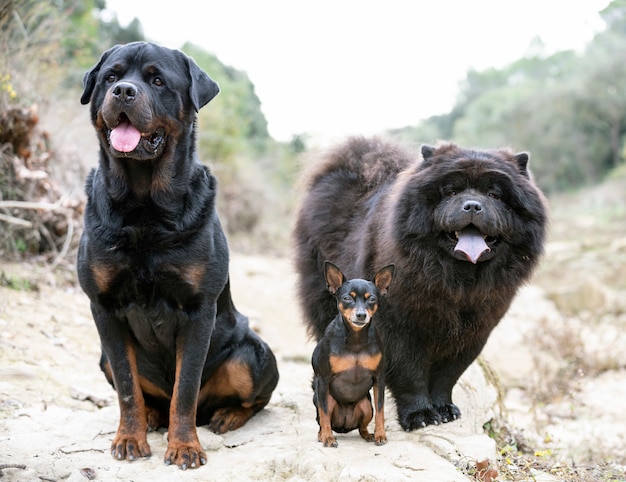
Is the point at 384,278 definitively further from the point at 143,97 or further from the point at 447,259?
the point at 143,97

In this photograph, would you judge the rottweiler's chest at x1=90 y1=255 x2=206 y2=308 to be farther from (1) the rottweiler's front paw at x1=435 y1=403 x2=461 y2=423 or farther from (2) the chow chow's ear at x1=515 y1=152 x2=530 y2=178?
(2) the chow chow's ear at x1=515 y1=152 x2=530 y2=178

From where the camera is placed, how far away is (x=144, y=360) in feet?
13.6

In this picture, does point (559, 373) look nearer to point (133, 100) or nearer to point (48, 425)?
point (48, 425)

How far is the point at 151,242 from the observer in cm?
380

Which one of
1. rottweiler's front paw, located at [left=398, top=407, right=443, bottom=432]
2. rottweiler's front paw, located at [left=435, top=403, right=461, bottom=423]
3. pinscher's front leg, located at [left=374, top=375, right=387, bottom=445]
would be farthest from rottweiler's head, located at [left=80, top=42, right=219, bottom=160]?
rottweiler's front paw, located at [left=435, top=403, right=461, bottom=423]

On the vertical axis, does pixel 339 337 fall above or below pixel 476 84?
below

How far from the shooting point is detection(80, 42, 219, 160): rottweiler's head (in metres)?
3.59

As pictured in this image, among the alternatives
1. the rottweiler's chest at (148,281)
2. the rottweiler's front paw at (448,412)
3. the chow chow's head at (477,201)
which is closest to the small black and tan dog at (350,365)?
the chow chow's head at (477,201)

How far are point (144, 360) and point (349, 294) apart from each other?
1323mm

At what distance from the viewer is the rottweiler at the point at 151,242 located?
3760mm

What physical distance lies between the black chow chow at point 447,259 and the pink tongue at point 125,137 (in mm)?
1915

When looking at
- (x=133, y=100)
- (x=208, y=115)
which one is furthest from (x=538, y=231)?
(x=208, y=115)

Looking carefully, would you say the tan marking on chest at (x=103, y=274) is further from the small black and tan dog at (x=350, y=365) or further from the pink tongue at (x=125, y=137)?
the small black and tan dog at (x=350, y=365)

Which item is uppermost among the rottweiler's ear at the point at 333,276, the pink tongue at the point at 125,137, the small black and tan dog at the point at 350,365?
the pink tongue at the point at 125,137
